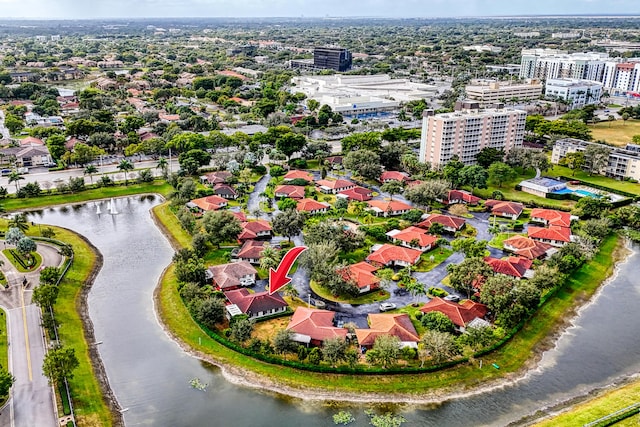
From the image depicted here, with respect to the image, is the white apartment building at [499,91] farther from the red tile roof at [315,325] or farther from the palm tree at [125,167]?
the red tile roof at [315,325]

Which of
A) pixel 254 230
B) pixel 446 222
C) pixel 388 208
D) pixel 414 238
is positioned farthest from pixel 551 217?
pixel 254 230

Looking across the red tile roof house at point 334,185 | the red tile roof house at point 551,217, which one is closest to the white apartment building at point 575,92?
the red tile roof house at point 551,217

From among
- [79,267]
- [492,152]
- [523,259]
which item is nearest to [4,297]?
[79,267]

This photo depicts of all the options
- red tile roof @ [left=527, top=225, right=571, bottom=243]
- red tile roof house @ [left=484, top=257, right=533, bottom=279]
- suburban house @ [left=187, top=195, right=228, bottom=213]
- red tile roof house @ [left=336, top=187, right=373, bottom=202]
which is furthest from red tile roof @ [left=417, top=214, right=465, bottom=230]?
suburban house @ [left=187, top=195, right=228, bottom=213]

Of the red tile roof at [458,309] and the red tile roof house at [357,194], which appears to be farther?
the red tile roof house at [357,194]

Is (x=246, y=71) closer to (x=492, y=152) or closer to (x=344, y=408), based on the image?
(x=492, y=152)

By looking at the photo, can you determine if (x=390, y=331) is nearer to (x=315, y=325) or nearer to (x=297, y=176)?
(x=315, y=325)
